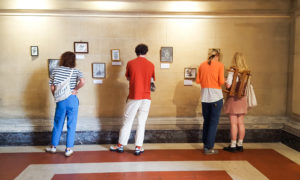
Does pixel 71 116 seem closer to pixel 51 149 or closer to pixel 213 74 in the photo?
pixel 51 149

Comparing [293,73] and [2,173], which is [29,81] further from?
[293,73]

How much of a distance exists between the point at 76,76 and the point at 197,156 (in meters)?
2.43

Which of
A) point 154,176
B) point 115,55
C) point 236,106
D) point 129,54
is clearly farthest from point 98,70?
point 236,106

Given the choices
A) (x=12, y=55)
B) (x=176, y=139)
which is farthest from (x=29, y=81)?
(x=176, y=139)

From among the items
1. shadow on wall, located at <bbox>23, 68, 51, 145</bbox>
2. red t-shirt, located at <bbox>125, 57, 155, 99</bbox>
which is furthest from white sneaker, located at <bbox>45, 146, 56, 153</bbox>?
red t-shirt, located at <bbox>125, 57, 155, 99</bbox>

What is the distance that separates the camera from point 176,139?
206 inches

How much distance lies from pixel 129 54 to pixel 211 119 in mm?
2034

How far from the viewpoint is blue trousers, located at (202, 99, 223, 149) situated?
4.48 m

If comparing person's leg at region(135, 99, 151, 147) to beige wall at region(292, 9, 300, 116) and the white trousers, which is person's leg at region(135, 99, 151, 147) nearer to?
the white trousers

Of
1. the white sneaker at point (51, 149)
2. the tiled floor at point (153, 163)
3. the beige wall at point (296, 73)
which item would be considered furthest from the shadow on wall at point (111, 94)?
the beige wall at point (296, 73)

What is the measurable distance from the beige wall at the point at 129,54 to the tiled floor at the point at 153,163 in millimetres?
851

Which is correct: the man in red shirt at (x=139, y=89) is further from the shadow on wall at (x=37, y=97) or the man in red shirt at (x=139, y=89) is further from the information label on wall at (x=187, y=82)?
the shadow on wall at (x=37, y=97)

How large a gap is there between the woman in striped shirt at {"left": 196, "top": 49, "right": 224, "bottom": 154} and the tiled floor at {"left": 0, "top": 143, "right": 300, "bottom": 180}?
0.42 m

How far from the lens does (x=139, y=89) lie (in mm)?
4418
